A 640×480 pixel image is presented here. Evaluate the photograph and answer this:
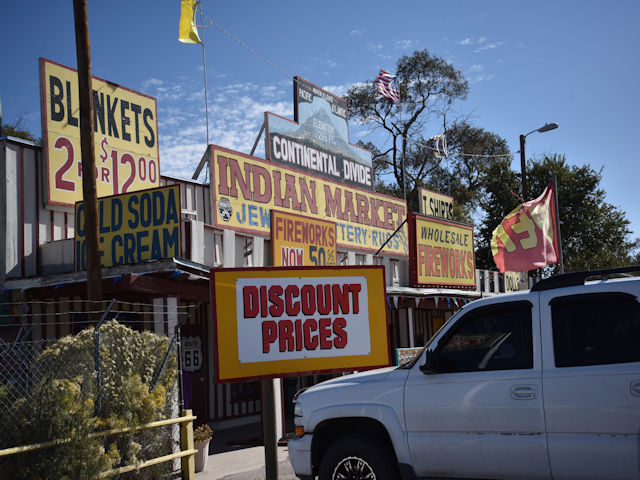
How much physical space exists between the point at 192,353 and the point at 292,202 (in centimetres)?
484

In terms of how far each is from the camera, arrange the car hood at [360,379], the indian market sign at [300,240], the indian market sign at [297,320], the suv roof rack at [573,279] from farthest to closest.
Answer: the indian market sign at [300,240] → the indian market sign at [297,320] → the car hood at [360,379] → the suv roof rack at [573,279]

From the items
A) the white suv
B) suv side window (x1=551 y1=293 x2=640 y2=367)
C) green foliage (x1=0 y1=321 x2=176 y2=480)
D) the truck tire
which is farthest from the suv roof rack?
green foliage (x1=0 y1=321 x2=176 y2=480)

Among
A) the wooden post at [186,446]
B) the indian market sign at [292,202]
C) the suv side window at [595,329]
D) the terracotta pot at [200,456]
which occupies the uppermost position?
the indian market sign at [292,202]

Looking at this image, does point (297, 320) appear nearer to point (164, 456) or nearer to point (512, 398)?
point (164, 456)

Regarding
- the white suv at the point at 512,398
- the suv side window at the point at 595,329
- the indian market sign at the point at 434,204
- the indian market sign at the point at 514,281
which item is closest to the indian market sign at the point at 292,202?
the indian market sign at the point at 434,204

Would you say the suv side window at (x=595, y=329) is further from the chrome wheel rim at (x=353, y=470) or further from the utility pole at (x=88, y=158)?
the utility pole at (x=88, y=158)

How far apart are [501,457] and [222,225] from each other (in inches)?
411

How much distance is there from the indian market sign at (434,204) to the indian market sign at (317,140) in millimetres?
2029

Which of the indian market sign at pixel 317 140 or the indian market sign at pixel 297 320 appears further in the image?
the indian market sign at pixel 317 140

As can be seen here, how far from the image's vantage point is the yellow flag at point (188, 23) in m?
15.9

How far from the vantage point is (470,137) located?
45.6 meters

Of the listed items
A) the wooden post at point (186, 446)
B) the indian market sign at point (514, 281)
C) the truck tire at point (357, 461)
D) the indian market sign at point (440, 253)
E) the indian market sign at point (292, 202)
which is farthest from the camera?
the indian market sign at point (514, 281)

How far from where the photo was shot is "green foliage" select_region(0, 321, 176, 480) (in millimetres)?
6488

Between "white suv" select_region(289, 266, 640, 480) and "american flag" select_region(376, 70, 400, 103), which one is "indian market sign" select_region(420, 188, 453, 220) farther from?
"white suv" select_region(289, 266, 640, 480)
